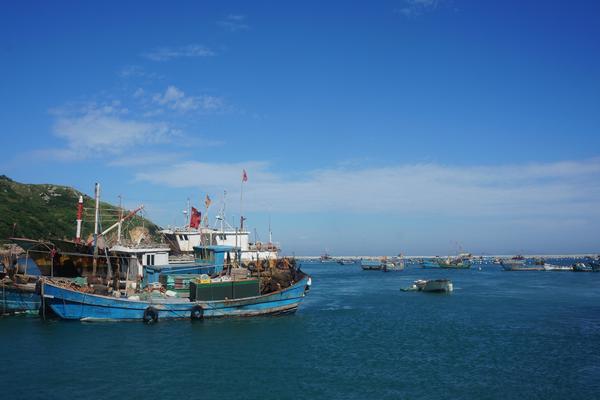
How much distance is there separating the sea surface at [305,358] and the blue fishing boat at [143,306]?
0.91 m

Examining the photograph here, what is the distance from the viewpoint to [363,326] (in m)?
38.9

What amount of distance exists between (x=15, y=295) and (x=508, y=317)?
1694 inches

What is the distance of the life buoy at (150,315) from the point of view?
115ft

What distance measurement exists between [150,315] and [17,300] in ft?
38.7

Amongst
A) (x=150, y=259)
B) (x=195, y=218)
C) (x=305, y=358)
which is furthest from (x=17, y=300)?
(x=305, y=358)

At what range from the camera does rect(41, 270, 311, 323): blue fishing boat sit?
33.9m

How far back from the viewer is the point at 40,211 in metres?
118

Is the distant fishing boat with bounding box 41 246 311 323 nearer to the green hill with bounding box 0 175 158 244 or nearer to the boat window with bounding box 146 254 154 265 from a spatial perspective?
the boat window with bounding box 146 254 154 265

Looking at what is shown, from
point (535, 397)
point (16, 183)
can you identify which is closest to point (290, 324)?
point (535, 397)

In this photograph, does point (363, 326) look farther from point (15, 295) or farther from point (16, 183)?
point (16, 183)

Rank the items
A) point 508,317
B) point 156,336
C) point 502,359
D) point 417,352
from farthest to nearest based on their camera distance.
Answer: point 508,317, point 156,336, point 417,352, point 502,359

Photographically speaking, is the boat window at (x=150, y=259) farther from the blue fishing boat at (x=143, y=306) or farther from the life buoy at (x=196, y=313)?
the life buoy at (x=196, y=313)

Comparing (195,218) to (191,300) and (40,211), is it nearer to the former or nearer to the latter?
(191,300)

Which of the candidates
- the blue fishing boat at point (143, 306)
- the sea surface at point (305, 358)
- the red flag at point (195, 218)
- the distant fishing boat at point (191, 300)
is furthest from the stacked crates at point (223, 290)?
the red flag at point (195, 218)
